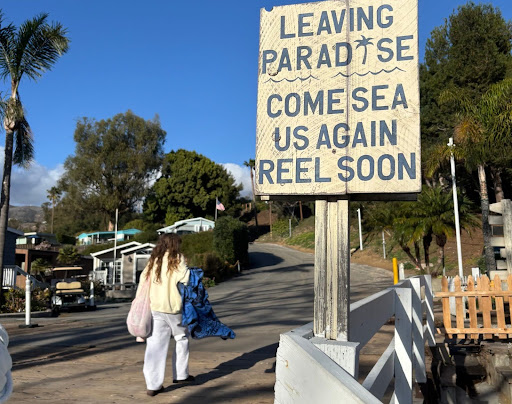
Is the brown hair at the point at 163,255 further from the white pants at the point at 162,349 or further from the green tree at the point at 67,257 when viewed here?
the green tree at the point at 67,257

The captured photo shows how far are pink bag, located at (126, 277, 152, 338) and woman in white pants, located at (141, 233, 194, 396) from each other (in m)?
0.07

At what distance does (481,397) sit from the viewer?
7.14 meters

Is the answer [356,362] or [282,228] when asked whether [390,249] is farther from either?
[356,362]

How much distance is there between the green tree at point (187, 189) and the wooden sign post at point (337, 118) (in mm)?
62734

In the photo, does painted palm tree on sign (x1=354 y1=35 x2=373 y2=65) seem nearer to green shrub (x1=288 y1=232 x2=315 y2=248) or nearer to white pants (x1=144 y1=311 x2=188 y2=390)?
white pants (x1=144 y1=311 x2=188 y2=390)

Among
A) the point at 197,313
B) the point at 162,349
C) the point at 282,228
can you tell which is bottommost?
the point at 162,349

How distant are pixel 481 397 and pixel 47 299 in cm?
1632

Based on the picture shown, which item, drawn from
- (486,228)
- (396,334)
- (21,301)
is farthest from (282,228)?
(396,334)

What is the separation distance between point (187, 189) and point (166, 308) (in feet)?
198

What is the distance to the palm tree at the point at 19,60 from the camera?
15.8 m

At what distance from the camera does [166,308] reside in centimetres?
550

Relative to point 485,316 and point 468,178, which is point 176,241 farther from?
point 468,178

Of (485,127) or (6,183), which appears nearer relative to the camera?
(6,183)

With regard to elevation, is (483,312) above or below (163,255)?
below
